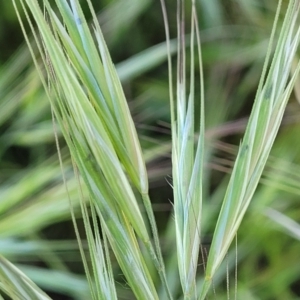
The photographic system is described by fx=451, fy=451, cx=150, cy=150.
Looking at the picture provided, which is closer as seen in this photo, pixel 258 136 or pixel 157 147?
pixel 258 136

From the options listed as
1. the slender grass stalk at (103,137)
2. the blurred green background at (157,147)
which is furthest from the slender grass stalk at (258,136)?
the blurred green background at (157,147)

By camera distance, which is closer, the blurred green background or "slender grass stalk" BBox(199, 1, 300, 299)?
"slender grass stalk" BBox(199, 1, 300, 299)

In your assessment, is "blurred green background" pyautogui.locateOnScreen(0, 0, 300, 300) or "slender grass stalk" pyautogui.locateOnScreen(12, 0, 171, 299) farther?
"blurred green background" pyautogui.locateOnScreen(0, 0, 300, 300)

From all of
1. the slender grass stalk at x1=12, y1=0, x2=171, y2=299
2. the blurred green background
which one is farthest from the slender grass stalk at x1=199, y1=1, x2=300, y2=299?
the blurred green background

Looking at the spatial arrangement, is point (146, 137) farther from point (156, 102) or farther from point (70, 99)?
point (70, 99)

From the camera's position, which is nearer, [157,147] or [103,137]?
[103,137]

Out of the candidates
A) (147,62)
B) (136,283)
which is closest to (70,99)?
(136,283)

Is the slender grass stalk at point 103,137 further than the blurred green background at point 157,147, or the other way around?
the blurred green background at point 157,147

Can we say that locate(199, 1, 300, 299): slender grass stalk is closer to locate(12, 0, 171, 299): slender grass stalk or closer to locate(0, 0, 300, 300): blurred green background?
locate(12, 0, 171, 299): slender grass stalk

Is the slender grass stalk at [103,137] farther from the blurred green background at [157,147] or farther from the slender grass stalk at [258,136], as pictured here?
the blurred green background at [157,147]
